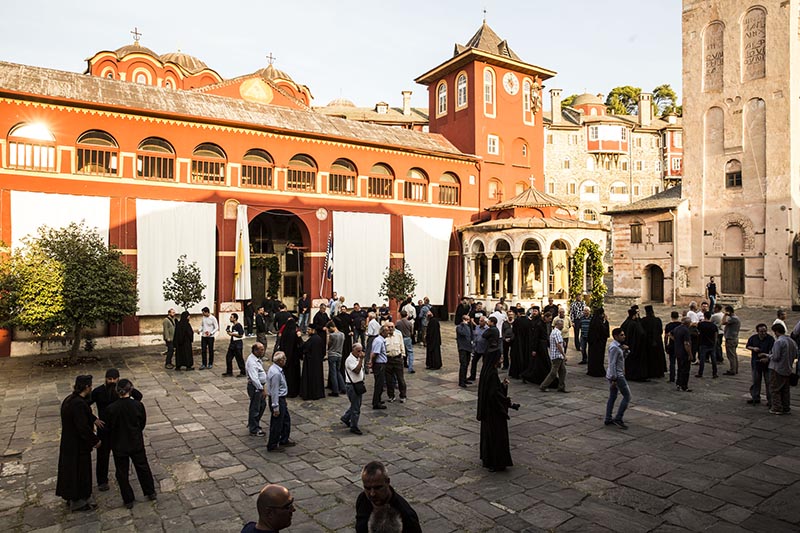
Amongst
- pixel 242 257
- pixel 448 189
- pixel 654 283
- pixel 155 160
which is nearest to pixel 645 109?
pixel 654 283

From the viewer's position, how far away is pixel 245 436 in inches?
328

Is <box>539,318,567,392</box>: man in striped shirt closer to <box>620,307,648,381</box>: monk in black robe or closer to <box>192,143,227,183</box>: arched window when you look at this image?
<box>620,307,648,381</box>: monk in black robe

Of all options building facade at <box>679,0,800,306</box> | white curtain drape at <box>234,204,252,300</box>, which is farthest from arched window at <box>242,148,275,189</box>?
building facade at <box>679,0,800,306</box>

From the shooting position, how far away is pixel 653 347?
39.3 feet

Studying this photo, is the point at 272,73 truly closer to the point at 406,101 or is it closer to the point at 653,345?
the point at 406,101

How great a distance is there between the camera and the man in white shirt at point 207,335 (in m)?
13.6

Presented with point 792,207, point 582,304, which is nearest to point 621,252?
point 792,207

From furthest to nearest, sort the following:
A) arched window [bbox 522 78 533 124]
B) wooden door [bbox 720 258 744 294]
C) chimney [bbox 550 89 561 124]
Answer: chimney [bbox 550 89 561 124], arched window [bbox 522 78 533 124], wooden door [bbox 720 258 744 294]

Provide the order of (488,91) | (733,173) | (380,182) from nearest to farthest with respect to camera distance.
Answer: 1. (380,182)
2. (733,173)
3. (488,91)

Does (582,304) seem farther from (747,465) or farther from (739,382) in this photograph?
(747,465)

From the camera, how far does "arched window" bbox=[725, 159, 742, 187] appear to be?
2728cm

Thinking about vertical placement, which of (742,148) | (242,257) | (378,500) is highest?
(742,148)

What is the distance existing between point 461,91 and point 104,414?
2685cm

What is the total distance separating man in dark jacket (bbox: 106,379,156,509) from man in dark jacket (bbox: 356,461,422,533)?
3784mm
